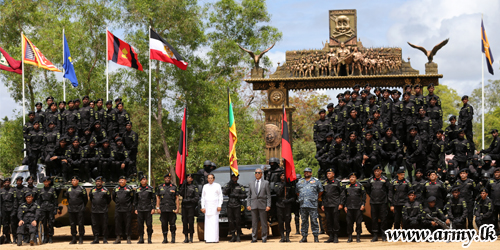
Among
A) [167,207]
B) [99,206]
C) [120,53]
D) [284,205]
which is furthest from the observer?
[120,53]

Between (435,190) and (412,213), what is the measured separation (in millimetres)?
752

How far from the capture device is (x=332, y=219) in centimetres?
1395

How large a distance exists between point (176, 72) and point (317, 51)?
10.4 m

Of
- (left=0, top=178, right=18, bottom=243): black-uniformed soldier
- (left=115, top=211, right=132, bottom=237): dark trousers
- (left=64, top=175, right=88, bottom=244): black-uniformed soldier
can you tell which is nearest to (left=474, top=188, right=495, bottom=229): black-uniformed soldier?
(left=115, top=211, right=132, bottom=237): dark trousers

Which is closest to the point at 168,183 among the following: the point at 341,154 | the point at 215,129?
the point at 341,154

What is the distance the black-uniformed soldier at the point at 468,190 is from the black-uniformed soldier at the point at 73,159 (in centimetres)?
909

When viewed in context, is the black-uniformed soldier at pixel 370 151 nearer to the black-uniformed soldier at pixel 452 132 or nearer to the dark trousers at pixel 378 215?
the dark trousers at pixel 378 215

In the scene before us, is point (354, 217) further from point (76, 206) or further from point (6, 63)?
point (6, 63)

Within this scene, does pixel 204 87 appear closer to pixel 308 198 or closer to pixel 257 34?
pixel 257 34

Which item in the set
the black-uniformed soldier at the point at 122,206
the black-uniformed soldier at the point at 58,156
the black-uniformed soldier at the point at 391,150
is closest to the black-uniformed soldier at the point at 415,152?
the black-uniformed soldier at the point at 391,150

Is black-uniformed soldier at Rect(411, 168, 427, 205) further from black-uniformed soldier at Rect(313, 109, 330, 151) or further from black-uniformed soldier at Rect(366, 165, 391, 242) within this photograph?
black-uniformed soldier at Rect(313, 109, 330, 151)

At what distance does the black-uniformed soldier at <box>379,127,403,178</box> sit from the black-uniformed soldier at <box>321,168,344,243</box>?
Result: 153 cm

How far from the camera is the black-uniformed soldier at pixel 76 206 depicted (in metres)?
14.6

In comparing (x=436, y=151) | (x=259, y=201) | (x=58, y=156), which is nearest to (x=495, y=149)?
(x=436, y=151)
